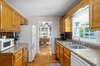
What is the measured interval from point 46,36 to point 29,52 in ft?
25.3

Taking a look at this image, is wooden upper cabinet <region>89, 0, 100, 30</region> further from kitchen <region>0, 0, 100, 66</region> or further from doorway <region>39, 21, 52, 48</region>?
doorway <region>39, 21, 52, 48</region>

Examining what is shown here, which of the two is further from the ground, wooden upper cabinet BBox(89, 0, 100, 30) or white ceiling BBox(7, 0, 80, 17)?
white ceiling BBox(7, 0, 80, 17)

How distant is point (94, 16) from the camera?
8.98 feet

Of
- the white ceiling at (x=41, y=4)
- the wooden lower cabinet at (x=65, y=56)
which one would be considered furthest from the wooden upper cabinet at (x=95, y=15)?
the white ceiling at (x=41, y=4)

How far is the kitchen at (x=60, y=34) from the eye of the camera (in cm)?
307

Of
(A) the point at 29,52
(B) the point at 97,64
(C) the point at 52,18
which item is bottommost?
(A) the point at 29,52

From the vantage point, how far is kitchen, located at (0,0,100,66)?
3070 millimetres

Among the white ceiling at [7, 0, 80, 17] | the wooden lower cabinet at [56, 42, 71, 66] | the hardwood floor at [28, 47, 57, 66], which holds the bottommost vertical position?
the hardwood floor at [28, 47, 57, 66]

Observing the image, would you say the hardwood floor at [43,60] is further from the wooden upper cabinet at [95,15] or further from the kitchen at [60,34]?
the wooden upper cabinet at [95,15]

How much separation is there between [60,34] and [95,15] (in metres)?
6.69

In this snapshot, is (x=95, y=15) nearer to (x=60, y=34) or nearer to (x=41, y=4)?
(x=41, y=4)

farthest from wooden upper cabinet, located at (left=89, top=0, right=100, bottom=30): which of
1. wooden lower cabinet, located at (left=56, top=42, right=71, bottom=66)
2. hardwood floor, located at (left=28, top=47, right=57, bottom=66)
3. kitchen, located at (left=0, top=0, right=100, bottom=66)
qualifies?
hardwood floor, located at (left=28, top=47, right=57, bottom=66)

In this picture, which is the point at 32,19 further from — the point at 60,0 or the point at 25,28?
the point at 60,0

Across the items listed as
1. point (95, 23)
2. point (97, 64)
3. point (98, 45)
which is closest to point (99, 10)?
point (95, 23)
